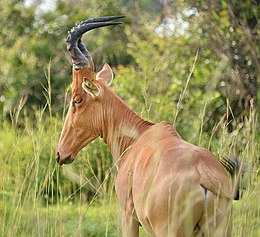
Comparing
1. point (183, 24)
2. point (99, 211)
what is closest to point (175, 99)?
point (183, 24)

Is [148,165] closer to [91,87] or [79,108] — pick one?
[91,87]

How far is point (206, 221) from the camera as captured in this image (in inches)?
191

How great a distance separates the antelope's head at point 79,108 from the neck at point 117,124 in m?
0.06

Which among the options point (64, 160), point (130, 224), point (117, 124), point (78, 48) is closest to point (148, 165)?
point (130, 224)

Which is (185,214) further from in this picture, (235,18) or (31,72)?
(31,72)

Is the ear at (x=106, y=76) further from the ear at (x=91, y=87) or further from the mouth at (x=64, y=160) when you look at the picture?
the mouth at (x=64, y=160)

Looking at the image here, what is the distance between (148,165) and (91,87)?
1119mm

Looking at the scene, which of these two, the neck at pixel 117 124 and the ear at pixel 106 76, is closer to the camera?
the neck at pixel 117 124

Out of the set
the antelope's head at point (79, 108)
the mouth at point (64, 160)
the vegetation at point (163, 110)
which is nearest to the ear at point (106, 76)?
the antelope's head at point (79, 108)

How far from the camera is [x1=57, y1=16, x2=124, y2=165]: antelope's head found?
649 centimetres

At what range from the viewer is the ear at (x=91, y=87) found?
6207mm

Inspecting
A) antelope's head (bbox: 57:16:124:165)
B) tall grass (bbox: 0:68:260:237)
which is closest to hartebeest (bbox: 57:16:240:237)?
antelope's head (bbox: 57:16:124:165)

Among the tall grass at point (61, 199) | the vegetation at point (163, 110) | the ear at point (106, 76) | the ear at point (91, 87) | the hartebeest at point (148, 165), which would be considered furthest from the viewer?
the ear at point (106, 76)

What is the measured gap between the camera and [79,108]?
649cm
